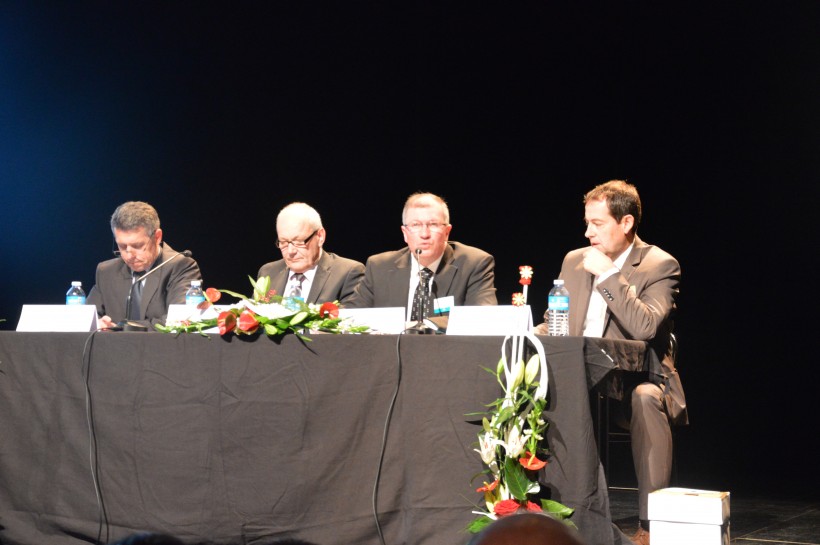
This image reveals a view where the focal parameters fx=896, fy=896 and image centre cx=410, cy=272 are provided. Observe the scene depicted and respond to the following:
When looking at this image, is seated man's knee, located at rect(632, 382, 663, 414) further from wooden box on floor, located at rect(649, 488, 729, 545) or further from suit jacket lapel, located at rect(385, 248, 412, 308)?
suit jacket lapel, located at rect(385, 248, 412, 308)

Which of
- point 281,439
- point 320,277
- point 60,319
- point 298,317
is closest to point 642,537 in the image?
point 281,439

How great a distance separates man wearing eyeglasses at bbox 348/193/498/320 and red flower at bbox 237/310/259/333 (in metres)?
1.08

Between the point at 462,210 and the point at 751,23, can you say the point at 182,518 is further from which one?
the point at 751,23

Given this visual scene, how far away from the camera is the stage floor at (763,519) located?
10.1 feet

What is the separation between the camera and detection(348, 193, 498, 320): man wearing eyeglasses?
369 cm

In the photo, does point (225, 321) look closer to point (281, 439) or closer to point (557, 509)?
point (281, 439)

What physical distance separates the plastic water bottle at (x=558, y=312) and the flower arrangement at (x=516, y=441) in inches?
19.8

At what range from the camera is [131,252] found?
410 centimetres

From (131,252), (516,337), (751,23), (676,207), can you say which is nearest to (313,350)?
(516,337)

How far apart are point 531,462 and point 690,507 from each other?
520mm

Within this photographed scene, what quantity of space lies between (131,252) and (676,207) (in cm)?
287

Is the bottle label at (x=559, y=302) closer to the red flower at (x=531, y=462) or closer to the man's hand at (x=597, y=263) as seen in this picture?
the man's hand at (x=597, y=263)

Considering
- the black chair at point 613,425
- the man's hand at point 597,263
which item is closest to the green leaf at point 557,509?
the black chair at point 613,425

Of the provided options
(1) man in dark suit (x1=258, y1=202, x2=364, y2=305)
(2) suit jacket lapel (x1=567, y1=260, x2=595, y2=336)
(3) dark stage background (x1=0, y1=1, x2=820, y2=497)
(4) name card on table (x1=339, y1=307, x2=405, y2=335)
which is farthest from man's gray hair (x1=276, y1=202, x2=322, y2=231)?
(3) dark stage background (x1=0, y1=1, x2=820, y2=497)
